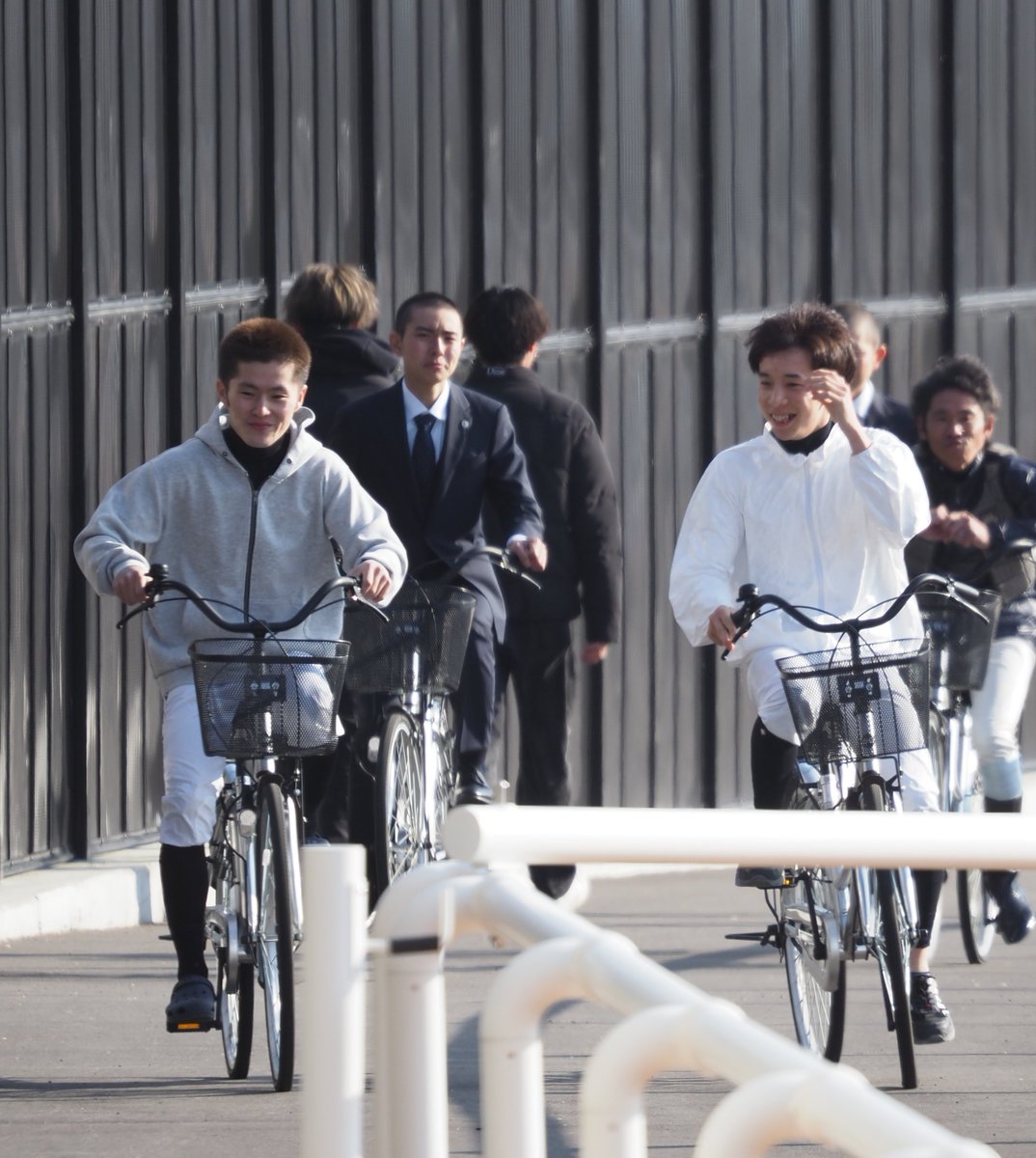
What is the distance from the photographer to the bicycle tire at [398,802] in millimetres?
7078

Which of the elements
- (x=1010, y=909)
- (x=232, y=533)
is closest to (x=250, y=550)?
(x=232, y=533)

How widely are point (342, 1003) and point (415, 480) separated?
5537mm

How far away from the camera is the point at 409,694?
723cm

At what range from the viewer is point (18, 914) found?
313 inches

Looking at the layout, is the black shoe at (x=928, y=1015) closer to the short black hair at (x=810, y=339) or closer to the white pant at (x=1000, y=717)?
the short black hair at (x=810, y=339)

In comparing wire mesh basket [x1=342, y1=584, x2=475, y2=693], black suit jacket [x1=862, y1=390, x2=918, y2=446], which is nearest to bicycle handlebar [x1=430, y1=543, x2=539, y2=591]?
wire mesh basket [x1=342, y1=584, x2=475, y2=693]

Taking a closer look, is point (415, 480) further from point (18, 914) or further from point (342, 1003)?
point (342, 1003)

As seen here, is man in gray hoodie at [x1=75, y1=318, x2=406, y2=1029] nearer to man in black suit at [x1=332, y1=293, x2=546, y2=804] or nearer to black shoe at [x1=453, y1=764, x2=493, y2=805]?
man in black suit at [x1=332, y1=293, x2=546, y2=804]

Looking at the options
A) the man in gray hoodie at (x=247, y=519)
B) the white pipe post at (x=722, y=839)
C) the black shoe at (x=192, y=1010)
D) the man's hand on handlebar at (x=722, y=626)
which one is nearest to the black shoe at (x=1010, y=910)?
the man's hand on handlebar at (x=722, y=626)

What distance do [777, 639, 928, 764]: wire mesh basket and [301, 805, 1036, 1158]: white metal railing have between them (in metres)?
3.20

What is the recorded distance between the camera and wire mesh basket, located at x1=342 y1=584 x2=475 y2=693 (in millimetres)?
7121

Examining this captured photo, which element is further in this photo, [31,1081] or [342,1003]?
[31,1081]

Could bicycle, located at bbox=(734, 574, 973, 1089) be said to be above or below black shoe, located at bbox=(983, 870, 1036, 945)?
above

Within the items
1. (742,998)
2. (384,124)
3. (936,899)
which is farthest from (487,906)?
(384,124)
